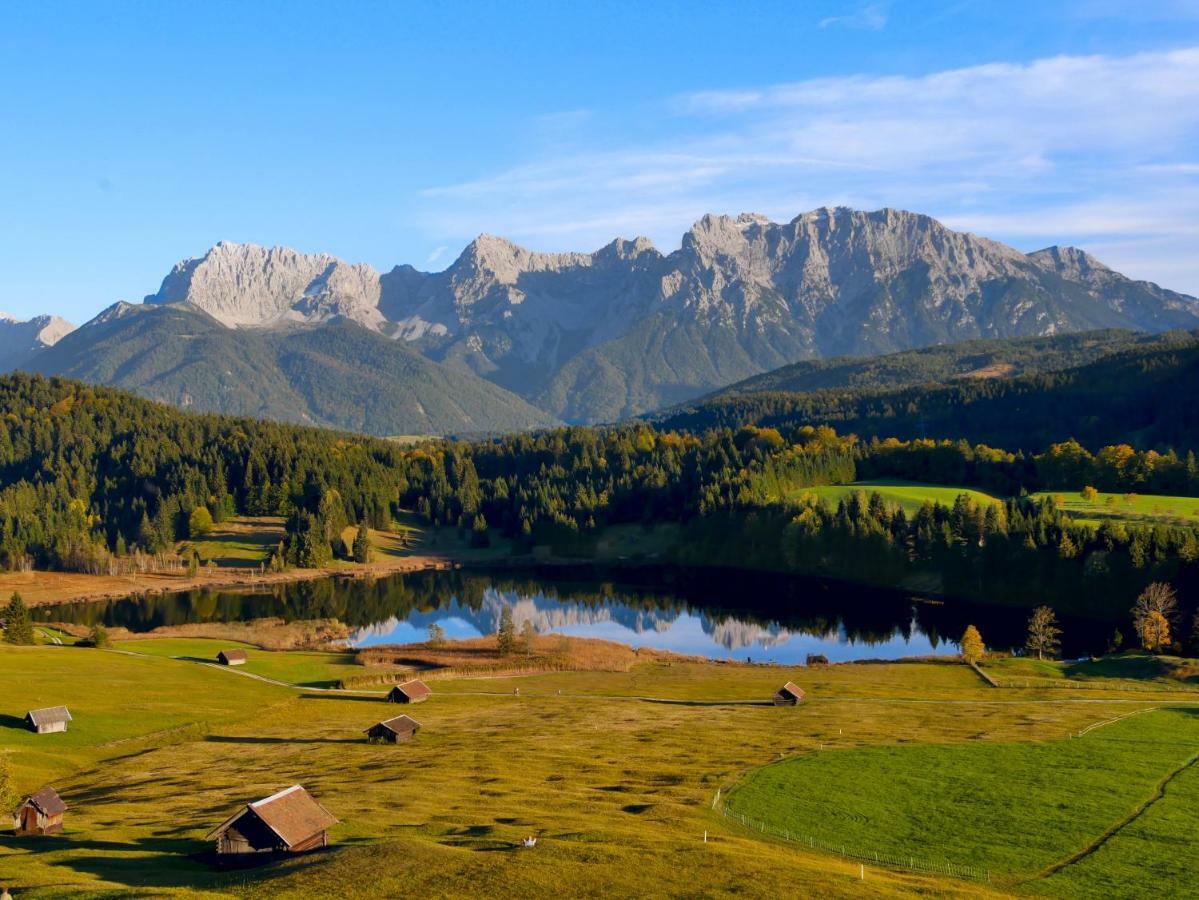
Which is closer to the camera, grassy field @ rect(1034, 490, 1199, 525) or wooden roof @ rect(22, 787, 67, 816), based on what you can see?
wooden roof @ rect(22, 787, 67, 816)

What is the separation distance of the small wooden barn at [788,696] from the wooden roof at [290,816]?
166 feet

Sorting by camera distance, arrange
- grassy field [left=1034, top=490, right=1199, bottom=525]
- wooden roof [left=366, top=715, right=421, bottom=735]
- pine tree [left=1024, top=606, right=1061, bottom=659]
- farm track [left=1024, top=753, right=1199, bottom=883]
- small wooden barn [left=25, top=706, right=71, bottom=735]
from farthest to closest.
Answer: grassy field [left=1034, top=490, right=1199, bottom=525]
pine tree [left=1024, top=606, right=1061, bottom=659]
small wooden barn [left=25, top=706, right=71, bottom=735]
wooden roof [left=366, top=715, right=421, bottom=735]
farm track [left=1024, top=753, right=1199, bottom=883]

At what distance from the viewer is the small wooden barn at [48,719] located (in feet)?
254

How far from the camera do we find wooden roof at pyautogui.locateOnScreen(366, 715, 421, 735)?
77.4 metres

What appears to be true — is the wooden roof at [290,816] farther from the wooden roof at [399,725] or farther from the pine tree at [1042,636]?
the pine tree at [1042,636]

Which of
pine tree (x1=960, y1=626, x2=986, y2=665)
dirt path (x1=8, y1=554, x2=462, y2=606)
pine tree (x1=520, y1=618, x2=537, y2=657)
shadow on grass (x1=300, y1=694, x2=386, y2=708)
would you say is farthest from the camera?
dirt path (x1=8, y1=554, x2=462, y2=606)

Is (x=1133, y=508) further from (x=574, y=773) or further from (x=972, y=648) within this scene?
(x=574, y=773)

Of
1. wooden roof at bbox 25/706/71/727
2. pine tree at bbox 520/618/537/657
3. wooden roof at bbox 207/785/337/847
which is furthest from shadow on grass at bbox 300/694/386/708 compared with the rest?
wooden roof at bbox 207/785/337/847

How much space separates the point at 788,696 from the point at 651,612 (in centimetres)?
7127

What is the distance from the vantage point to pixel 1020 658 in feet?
368

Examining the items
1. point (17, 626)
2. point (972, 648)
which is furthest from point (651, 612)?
point (17, 626)

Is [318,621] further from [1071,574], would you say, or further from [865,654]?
[1071,574]

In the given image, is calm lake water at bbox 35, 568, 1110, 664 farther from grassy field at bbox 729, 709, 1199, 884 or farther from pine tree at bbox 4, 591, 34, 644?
grassy field at bbox 729, 709, 1199, 884

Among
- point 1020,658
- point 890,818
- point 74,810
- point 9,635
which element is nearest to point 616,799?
point 890,818
